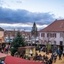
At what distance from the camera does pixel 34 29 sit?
107625mm

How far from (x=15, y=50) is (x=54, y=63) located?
7.15 meters

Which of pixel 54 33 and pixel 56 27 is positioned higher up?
pixel 56 27

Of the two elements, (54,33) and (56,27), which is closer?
(54,33)

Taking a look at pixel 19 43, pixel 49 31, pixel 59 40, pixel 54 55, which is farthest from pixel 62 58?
pixel 49 31

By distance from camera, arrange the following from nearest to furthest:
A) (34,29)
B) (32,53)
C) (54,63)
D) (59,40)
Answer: (54,63), (32,53), (59,40), (34,29)

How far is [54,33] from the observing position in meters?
62.1

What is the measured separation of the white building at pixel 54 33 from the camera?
59.6 meters

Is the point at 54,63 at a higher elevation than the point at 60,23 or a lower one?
lower

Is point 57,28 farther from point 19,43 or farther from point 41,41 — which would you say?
point 19,43

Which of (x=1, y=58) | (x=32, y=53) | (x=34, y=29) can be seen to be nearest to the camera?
(x=1, y=58)

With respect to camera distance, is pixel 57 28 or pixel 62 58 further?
pixel 57 28

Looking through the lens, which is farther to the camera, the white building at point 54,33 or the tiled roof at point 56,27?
the tiled roof at point 56,27

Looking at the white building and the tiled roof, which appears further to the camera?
the tiled roof

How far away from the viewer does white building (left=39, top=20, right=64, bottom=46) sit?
2347 inches
